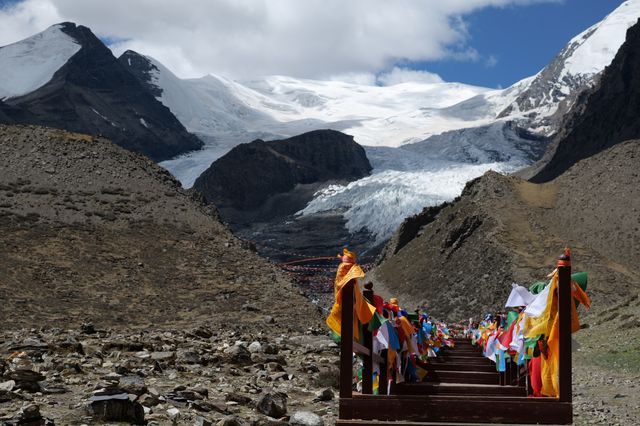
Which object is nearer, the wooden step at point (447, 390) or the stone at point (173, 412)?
the wooden step at point (447, 390)

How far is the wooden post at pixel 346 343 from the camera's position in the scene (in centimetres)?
895

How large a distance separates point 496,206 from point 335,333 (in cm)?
7877

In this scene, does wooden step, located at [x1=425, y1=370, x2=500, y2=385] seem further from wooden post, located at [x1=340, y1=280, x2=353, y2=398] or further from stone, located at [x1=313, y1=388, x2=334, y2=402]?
wooden post, located at [x1=340, y1=280, x2=353, y2=398]

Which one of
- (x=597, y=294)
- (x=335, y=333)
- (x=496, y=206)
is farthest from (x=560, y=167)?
(x=335, y=333)

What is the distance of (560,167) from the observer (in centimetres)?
13300

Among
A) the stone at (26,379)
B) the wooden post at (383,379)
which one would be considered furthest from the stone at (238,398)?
the wooden post at (383,379)

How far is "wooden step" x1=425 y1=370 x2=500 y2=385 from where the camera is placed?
14470mm

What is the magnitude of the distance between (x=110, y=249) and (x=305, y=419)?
40.0m

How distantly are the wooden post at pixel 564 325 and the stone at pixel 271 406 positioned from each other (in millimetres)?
7505

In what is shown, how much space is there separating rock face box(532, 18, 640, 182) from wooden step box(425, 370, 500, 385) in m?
93.4

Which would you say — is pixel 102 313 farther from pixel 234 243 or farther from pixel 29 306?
pixel 234 243

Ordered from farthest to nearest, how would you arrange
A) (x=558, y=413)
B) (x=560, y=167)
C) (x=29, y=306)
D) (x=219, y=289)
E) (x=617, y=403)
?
(x=560, y=167), (x=219, y=289), (x=29, y=306), (x=617, y=403), (x=558, y=413)

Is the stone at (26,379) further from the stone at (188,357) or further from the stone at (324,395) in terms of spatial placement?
the stone at (188,357)

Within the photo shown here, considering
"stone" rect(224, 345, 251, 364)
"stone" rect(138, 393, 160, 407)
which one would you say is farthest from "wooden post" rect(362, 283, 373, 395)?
"stone" rect(224, 345, 251, 364)
